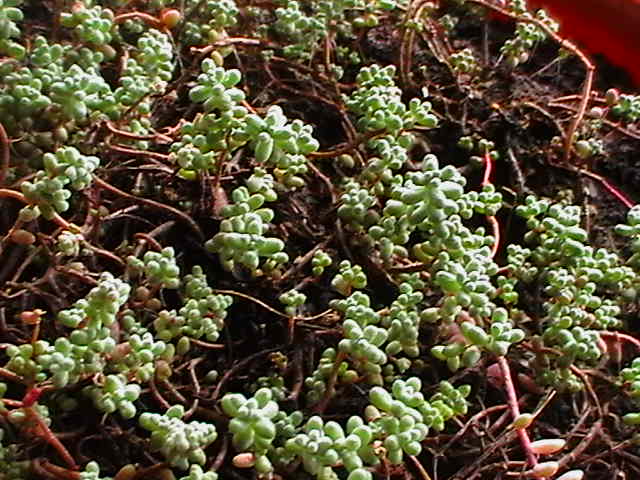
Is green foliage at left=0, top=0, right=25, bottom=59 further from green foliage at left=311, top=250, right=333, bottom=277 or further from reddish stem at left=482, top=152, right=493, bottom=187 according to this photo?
reddish stem at left=482, top=152, right=493, bottom=187

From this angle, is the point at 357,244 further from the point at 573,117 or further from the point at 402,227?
the point at 573,117

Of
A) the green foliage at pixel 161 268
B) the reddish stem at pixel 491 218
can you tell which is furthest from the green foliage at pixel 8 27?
the reddish stem at pixel 491 218

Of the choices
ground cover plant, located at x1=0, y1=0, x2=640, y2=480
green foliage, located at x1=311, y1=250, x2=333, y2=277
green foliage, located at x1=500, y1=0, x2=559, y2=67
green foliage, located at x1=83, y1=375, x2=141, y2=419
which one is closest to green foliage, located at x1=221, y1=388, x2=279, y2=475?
ground cover plant, located at x1=0, y1=0, x2=640, y2=480

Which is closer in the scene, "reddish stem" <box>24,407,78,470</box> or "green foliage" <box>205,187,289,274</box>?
"reddish stem" <box>24,407,78,470</box>

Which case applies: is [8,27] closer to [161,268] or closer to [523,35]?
[161,268]

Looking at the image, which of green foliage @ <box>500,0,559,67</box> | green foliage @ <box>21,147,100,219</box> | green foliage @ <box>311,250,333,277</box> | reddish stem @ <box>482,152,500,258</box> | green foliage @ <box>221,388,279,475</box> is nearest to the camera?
green foliage @ <box>221,388,279,475</box>

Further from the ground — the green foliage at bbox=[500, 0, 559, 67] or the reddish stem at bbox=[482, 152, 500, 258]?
the green foliage at bbox=[500, 0, 559, 67]

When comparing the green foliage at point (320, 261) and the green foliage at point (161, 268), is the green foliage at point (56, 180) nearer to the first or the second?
the green foliage at point (161, 268)

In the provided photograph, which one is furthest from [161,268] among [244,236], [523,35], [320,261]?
[523,35]

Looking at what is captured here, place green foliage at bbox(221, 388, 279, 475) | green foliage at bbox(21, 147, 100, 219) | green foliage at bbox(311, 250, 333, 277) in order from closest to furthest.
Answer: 1. green foliage at bbox(221, 388, 279, 475)
2. green foliage at bbox(21, 147, 100, 219)
3. green foliage at bbox(311, 250, 333, 277)
